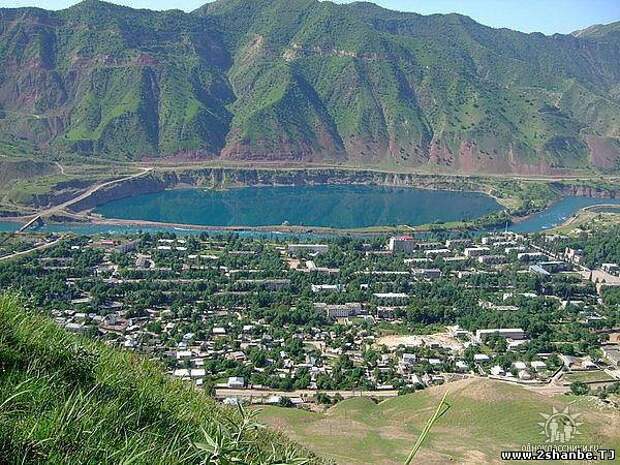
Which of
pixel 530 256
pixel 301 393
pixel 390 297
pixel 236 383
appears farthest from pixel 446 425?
pixel 530 256

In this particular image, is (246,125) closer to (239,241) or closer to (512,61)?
(239,241)

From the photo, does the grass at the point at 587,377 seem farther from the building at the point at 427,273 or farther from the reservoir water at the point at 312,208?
the reservoir water at the point at 312,208

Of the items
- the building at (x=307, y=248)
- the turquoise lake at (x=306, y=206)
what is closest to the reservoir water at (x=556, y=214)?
the turquoise lake at (x=306, y=206)

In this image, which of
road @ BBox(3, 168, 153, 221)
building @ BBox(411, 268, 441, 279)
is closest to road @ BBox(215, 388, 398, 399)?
building @ BBox(411, 268, 441, 279)

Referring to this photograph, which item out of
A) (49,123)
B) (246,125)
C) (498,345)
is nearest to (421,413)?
(498,345)

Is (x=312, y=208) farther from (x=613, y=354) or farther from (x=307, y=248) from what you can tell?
(x=613, y=354)

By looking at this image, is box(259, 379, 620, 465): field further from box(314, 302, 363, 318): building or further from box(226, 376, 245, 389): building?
box(314, 302, 363, 318): building
